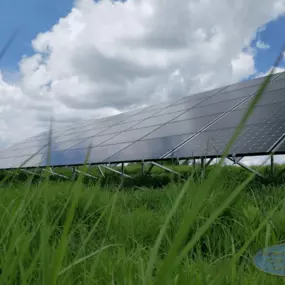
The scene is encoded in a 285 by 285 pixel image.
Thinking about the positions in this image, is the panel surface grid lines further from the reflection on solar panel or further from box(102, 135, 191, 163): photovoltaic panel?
box(102, 135, 191, 163): photovoltaic panel

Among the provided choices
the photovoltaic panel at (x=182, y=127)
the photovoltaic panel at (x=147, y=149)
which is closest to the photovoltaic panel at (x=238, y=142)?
the photovoltaic panel at (x=147, y=149)

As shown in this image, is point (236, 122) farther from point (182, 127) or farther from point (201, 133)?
point (182, 127)

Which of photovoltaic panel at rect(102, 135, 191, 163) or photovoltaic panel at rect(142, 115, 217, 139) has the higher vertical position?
photovoltaic panel at rect(142, 115, 217, 139)

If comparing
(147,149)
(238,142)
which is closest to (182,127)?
(147,149)

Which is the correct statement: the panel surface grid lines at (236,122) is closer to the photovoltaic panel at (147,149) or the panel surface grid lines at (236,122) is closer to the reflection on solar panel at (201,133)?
the reflection on solar panel at (201,133)

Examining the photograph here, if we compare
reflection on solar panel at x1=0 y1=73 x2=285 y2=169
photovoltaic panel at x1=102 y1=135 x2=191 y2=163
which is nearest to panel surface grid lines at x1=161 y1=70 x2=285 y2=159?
reflection on solar panel at x1=0 y1=73 x2=285 y2=169

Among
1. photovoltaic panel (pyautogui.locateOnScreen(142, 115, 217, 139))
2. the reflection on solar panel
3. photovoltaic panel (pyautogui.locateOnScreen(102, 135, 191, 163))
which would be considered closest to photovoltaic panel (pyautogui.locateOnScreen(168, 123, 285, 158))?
the reflection on solar panel

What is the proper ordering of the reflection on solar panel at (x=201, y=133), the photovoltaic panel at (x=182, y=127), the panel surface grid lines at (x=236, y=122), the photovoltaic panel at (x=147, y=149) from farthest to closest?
the photovoltaic panel at (x=182, y=127) < the photovoltaic panel at (x=147, y=149) < the panel surface grid lines at (x=236, y=122) < the reflection on solar panel at (x=201, y=133)

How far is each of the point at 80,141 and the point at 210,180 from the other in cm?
1050

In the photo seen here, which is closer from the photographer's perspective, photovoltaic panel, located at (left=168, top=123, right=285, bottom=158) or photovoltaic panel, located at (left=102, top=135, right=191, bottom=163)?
photovoltaic panel, located at (left=168, top=123, right=285, bottom=158)

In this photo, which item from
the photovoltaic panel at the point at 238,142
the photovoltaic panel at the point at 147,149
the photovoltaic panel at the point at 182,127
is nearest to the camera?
the photovoltaic panel at the point at 238,142

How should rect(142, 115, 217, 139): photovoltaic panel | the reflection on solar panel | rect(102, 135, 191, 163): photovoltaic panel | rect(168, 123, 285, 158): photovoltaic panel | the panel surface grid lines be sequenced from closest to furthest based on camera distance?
1. rect(168, 123, 285, 158): photovoltaic panel
2. the reflection on solar panel
3. the panel surface grid lines
4. rect(102, 135, 191, 163): photovoltaic panel
5. rect(142, 115, 217, 139): photovoltaic panel

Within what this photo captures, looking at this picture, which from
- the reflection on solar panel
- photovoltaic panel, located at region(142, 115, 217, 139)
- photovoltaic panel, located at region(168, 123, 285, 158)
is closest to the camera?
photovoltaic panel, located at region(168, 123, 285, 158)

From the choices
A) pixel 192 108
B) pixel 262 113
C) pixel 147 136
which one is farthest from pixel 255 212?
pixel 192 108
